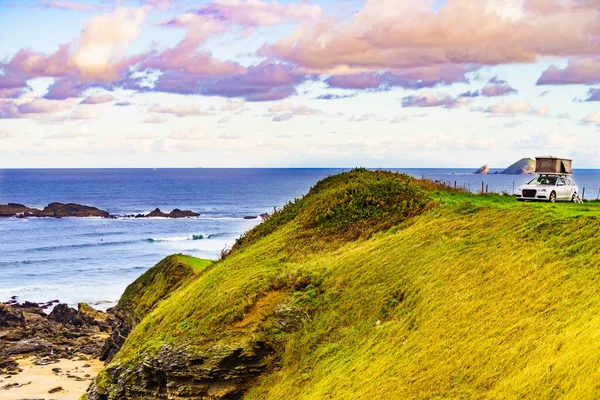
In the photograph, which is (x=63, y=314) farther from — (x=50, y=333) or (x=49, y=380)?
(x=49, y=380)

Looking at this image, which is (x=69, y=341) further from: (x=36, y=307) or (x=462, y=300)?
(x=462, y=300)

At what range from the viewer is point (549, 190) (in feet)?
112

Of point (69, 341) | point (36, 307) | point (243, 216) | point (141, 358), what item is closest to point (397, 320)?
point (141, 358)

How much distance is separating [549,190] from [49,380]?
1166 inches

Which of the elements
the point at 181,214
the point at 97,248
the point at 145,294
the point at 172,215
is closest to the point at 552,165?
the point at 145,294

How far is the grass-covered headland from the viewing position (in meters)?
19.5

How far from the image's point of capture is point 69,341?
5144 cm

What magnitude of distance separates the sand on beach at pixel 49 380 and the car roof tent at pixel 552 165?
26757 mm

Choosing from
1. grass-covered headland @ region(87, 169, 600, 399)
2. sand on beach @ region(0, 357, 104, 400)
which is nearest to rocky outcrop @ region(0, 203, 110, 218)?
sand on beach @ region(0, 357, 104, 400)

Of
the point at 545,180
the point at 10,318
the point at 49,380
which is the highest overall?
the point at 545,180

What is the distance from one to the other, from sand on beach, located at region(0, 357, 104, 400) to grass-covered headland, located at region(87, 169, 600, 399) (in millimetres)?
9520

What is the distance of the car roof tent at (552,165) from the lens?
114ft

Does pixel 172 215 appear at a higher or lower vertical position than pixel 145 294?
lower

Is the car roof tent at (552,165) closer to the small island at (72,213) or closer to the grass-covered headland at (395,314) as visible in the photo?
the grass-covered headland at (395,314)
